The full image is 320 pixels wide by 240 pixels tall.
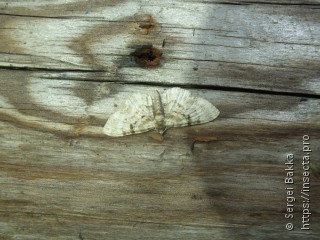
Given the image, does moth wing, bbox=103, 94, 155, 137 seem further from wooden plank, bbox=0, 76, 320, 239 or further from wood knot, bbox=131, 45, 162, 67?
wood knot, bbox=131, 45, 162, 67

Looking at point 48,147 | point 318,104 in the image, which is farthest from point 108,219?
point 318,104

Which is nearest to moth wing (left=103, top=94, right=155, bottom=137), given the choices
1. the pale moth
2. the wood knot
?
the pale moth

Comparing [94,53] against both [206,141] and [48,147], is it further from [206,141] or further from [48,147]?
[206,141]

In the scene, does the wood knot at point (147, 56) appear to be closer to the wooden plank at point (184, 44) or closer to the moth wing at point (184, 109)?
the wooden plank at point (184, 44)

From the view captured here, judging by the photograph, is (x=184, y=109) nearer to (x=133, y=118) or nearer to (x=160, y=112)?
(x=160, y=112)

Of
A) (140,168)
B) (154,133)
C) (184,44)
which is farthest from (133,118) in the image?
(184,44)

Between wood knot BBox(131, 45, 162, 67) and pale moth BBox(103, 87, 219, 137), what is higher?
wood knot BBox(131, 45, 162, 67)

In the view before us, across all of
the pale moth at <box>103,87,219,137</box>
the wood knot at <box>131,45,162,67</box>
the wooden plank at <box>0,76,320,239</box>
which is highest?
the wood knot at <box>131,45,162,67</box>

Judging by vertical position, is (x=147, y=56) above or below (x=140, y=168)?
above
